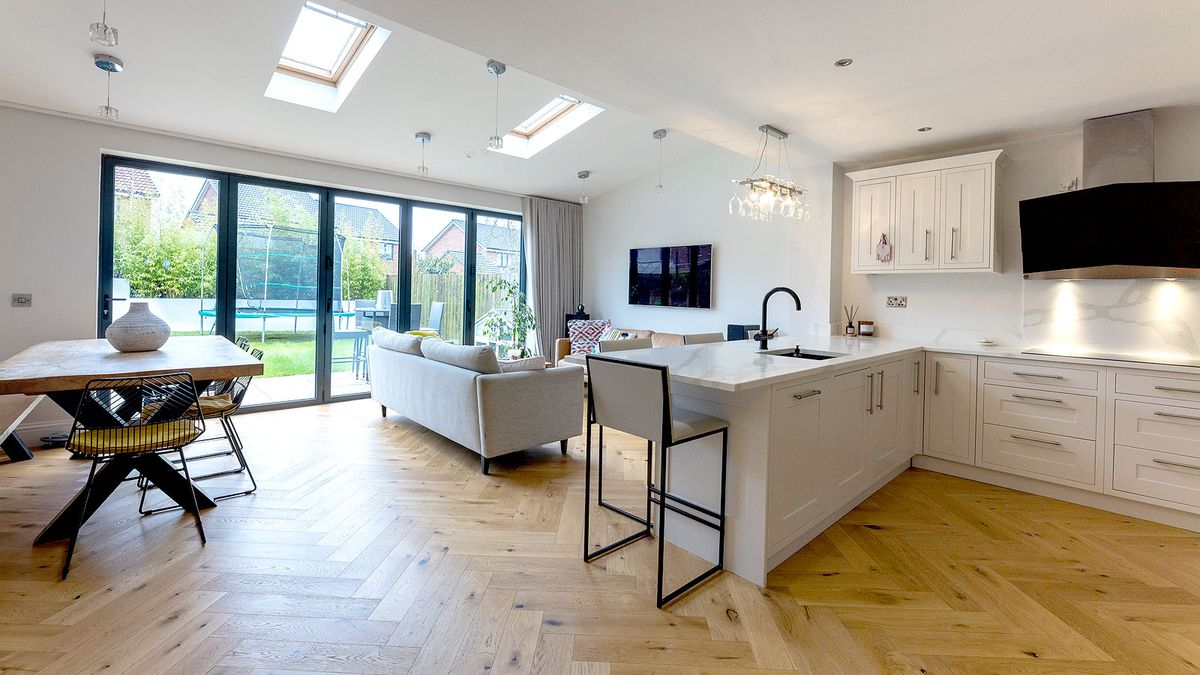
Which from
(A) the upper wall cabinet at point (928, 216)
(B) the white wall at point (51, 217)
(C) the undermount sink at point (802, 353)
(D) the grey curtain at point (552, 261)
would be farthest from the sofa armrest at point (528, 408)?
(B) the white wall at point (51, 217)

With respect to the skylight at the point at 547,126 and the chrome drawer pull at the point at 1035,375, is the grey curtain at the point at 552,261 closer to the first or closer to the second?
the skylight at the point at 547,126

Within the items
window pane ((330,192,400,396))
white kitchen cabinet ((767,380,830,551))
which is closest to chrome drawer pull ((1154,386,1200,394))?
white kitchen cabinet ((767,380,830,551))

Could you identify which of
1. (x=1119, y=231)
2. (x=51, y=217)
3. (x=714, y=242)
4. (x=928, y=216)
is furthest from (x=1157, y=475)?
(x=51, y=217)

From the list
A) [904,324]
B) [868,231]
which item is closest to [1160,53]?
[868,231]

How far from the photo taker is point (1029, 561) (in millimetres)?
2328

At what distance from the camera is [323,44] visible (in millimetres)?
3896

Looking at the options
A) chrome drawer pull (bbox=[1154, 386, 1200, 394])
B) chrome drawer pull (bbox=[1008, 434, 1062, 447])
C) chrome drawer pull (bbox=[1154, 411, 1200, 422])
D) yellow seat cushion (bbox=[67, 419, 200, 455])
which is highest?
chrome drawer pull (bbox=[1154, 386, 1200, 394])

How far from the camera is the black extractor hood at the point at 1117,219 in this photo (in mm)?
2760

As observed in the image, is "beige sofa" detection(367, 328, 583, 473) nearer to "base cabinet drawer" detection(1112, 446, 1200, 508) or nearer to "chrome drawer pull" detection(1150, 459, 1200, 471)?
"base cabinet drawer" detection(1112, 446, 1200, 508)

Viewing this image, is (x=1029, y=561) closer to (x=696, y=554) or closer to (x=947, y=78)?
(x=696, y=554)

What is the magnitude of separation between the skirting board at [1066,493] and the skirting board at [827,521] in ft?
0.86

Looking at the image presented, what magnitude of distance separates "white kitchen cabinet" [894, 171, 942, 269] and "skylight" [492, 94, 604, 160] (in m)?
2.77

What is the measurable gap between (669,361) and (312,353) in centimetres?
443

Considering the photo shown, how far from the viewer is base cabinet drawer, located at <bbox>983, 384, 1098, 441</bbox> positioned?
2924 mm
